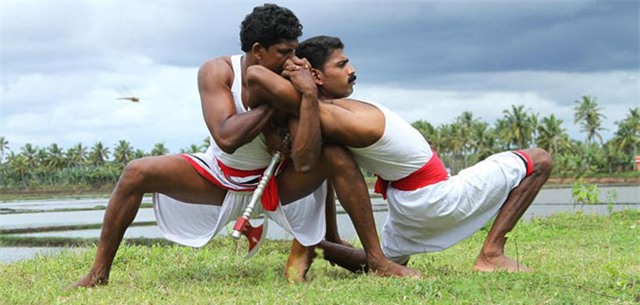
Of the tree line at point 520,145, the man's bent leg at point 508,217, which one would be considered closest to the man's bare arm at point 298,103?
the man's bent leg at point 508,217

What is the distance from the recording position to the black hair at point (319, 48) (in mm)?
4121

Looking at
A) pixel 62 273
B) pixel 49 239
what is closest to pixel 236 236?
pixel 62 273

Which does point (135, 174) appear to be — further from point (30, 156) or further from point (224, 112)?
point (30, 156)

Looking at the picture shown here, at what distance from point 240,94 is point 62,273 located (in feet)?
6.46

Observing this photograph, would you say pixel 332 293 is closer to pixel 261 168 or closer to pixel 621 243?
pixel 261 168

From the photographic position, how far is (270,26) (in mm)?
3885

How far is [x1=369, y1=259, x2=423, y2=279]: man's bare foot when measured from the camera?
4.01 metres

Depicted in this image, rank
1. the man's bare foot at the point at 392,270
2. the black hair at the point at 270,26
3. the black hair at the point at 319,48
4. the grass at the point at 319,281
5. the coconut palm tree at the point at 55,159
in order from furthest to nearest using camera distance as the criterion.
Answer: the coconut palm tree at the point at 55,159 < the black hair at the point at 319,48 < the man's bare foot at the point at 392,270 < the black hair at the point at 270,26 < the grass at the point at 319,281

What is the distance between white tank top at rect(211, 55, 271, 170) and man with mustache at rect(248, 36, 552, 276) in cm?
21

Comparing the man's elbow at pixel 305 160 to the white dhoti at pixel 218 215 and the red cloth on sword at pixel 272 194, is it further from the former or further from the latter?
the white dhoti at pixel 218 215

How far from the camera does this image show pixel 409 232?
169 inches

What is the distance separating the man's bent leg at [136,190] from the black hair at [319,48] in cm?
85

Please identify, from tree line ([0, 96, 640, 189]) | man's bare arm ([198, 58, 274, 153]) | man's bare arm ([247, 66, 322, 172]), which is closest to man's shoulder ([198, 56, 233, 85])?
man's bare arm ([198, 58, 274, 153])

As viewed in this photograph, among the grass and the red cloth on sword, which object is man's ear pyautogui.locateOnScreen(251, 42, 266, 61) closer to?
the red cloth on sword
